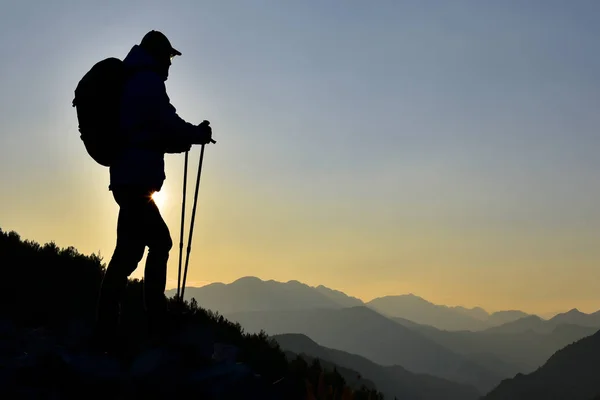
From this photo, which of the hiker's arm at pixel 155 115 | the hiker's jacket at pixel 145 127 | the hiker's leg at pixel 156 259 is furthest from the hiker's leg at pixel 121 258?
the hiker's arm at pixel 155 115

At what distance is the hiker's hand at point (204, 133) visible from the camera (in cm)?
581

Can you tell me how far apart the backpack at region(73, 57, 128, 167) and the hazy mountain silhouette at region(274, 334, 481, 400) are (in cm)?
14601

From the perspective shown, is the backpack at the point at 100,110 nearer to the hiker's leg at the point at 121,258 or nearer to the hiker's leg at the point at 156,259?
the hiker's leg at the point at 121,258

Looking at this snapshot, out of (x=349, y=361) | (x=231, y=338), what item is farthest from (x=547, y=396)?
(x=231, y=338)

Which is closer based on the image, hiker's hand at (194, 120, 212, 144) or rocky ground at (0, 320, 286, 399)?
rocky ground at (0, 320, 286, 399)

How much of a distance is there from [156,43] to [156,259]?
2.21 meters

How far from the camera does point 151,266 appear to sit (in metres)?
5.76

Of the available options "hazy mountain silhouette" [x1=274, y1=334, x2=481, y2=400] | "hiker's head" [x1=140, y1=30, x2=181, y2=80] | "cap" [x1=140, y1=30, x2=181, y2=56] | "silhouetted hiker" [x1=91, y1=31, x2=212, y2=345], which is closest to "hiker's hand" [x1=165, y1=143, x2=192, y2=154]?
"silhouetted hiker" [x1=91, y1=31, x2=212, y2=345]

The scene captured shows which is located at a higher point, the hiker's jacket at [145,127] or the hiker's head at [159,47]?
the hiker's head at [159,47]

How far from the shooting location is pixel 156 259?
5.74 meters

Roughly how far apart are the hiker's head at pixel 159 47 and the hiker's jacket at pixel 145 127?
182 millimetres

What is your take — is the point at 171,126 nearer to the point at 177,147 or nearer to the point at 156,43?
the point at 177,147

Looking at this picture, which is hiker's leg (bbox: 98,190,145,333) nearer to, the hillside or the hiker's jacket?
the hiker's jacket

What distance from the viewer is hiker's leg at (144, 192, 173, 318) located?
5633 millimetres
